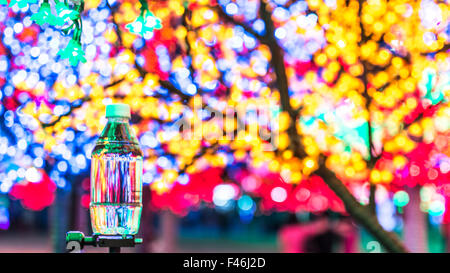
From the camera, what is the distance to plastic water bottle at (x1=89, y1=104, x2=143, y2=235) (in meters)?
5.60

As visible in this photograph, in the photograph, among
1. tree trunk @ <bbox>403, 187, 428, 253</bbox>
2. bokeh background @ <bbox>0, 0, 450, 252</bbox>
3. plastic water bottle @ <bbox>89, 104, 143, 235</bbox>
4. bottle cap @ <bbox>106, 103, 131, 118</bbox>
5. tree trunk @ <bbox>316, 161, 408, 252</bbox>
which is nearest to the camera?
bottle cap @ <bbox>106, 103, 131, 118</bbox>

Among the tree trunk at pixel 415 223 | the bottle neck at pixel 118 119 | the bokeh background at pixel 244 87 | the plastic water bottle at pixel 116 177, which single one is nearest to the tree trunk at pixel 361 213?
the bokeh background at pixel 244 87

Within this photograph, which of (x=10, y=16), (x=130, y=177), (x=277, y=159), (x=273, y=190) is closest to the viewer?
(x=130, y=177)

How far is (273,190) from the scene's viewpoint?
59.4 feet

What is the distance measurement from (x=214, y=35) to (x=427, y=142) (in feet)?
15.3

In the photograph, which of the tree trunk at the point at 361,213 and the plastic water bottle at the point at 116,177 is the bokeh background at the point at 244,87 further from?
the plastic water bottle at the point at 116,177

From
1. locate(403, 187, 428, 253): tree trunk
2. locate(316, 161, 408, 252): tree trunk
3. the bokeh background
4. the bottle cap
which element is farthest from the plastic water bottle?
locate(403, 187, 428, 253): tree trunk

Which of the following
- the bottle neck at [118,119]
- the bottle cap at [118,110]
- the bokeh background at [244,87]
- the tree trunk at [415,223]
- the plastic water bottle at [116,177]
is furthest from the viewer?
the tree trunk at [415,223]

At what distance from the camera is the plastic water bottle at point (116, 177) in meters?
5.60

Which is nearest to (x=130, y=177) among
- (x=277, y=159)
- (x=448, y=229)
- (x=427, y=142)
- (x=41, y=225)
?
(x=277, y=159)

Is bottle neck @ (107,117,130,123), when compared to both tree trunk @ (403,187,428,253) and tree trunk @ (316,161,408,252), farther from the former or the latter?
tree trunk @ (403,187,428,253)

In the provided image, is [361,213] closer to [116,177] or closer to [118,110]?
[116,177]
